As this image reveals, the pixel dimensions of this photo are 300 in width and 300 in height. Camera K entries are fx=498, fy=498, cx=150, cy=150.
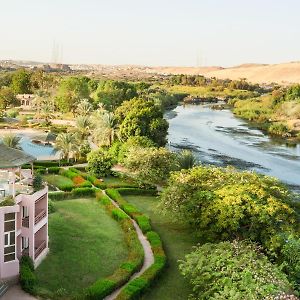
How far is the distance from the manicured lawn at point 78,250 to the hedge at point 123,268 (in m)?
0.55

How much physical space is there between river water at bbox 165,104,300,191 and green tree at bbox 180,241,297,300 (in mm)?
31752

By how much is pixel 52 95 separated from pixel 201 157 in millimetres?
53152

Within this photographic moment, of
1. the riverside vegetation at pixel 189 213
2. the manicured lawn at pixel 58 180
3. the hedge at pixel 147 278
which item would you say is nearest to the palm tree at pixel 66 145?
the riverside vegetation at pixel 189 213

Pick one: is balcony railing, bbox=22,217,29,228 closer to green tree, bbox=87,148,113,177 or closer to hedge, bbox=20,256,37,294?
hedge, bbox=20,256,37,294

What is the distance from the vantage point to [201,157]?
6988 centimetres

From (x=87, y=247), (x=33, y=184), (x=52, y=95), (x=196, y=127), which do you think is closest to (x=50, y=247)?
(x=87, y=247)

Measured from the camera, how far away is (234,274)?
22.8 m

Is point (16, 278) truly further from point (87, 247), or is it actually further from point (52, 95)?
point (52, 95)

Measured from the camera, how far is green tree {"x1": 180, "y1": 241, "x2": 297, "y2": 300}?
2111 cm

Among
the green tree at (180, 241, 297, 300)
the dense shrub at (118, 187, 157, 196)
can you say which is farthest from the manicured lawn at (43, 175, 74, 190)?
the green tree at (180, 241, 297, 300)

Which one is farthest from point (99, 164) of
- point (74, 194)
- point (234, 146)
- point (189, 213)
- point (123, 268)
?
point (234, 146)

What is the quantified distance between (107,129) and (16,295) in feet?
141

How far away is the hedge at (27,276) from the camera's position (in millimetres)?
24138

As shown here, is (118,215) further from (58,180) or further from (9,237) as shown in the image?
(58,180)
